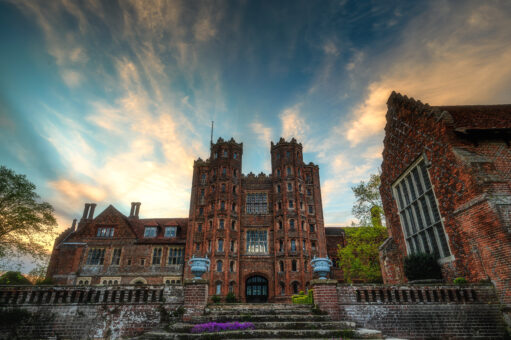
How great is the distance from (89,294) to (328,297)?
744cm

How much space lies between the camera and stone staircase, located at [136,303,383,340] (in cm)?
641

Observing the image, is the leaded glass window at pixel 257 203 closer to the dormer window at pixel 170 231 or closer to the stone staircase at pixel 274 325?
the dormer window at pixel 170 231

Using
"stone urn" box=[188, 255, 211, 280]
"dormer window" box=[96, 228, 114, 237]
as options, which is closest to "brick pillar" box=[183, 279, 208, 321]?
"stone urn" box=[188, 255, 211, 280]

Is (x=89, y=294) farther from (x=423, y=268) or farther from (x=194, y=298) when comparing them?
(x=423, y=268)

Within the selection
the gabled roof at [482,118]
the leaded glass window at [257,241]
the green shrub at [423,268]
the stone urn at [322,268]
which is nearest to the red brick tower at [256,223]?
the leaded glass window at [257,241]

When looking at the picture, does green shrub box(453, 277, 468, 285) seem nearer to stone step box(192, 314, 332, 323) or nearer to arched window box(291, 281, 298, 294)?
stone step box(192, 314, 332, 323)

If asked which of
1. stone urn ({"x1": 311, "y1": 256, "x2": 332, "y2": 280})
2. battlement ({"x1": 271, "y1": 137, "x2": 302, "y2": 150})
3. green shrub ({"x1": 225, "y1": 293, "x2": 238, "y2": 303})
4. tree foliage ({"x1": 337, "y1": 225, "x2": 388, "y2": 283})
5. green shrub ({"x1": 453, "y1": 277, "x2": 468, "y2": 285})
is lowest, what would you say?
green shrub ({"x1": 225, "y1": 293, "x2": 238, "y2": 303})

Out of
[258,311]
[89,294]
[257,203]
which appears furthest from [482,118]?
[257,203]

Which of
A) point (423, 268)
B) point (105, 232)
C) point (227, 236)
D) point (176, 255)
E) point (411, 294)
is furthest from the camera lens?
point (105, 232)

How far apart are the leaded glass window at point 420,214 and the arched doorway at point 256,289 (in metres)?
20.1

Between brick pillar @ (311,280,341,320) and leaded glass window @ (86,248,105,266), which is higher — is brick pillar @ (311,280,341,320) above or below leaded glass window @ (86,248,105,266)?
below

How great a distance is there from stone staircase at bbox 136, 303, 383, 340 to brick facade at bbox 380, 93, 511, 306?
4423 millimetres

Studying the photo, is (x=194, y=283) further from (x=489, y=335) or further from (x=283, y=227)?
(x=283, y=227)

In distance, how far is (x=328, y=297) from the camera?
8102 mm
